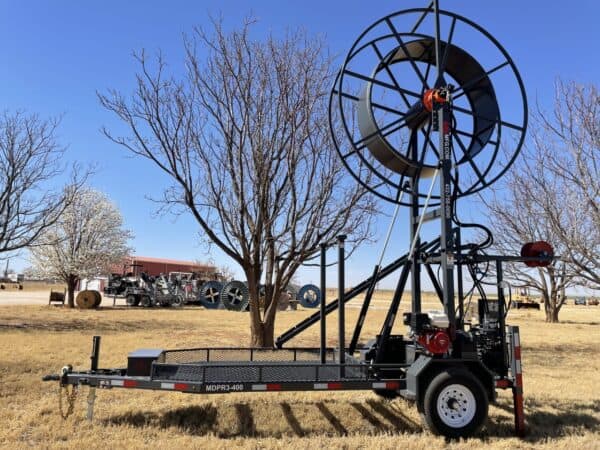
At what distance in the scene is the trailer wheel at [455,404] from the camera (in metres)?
5.47

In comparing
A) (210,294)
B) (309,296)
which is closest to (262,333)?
(210,294)

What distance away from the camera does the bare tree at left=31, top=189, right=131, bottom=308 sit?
32438 mm

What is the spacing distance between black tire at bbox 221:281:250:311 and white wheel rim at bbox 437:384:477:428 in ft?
13.5

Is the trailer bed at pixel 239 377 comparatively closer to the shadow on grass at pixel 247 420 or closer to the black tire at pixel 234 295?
the shadow on grass at pixel 247 420

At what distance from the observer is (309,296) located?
9234mm

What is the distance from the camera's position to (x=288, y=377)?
5.81m

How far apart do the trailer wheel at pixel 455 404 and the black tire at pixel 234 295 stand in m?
4.08

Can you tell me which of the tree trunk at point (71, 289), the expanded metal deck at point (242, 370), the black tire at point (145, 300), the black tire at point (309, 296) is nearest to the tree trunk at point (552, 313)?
the black tire at point (309, 296)

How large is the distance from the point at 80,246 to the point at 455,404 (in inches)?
1273

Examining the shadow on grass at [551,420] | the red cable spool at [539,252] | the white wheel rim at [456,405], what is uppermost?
the red cable spool at [539,252]

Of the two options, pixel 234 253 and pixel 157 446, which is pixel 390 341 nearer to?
pixel 157 446

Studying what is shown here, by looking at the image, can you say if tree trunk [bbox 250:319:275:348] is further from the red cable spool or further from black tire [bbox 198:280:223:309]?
the red cable spool

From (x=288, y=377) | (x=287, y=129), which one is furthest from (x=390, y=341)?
(x=287, y=129)

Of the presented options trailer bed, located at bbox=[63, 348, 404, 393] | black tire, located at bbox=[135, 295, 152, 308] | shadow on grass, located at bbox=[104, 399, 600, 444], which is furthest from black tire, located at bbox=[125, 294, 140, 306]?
trailer bed, located at bbox=[63, 348, 404, 393]
